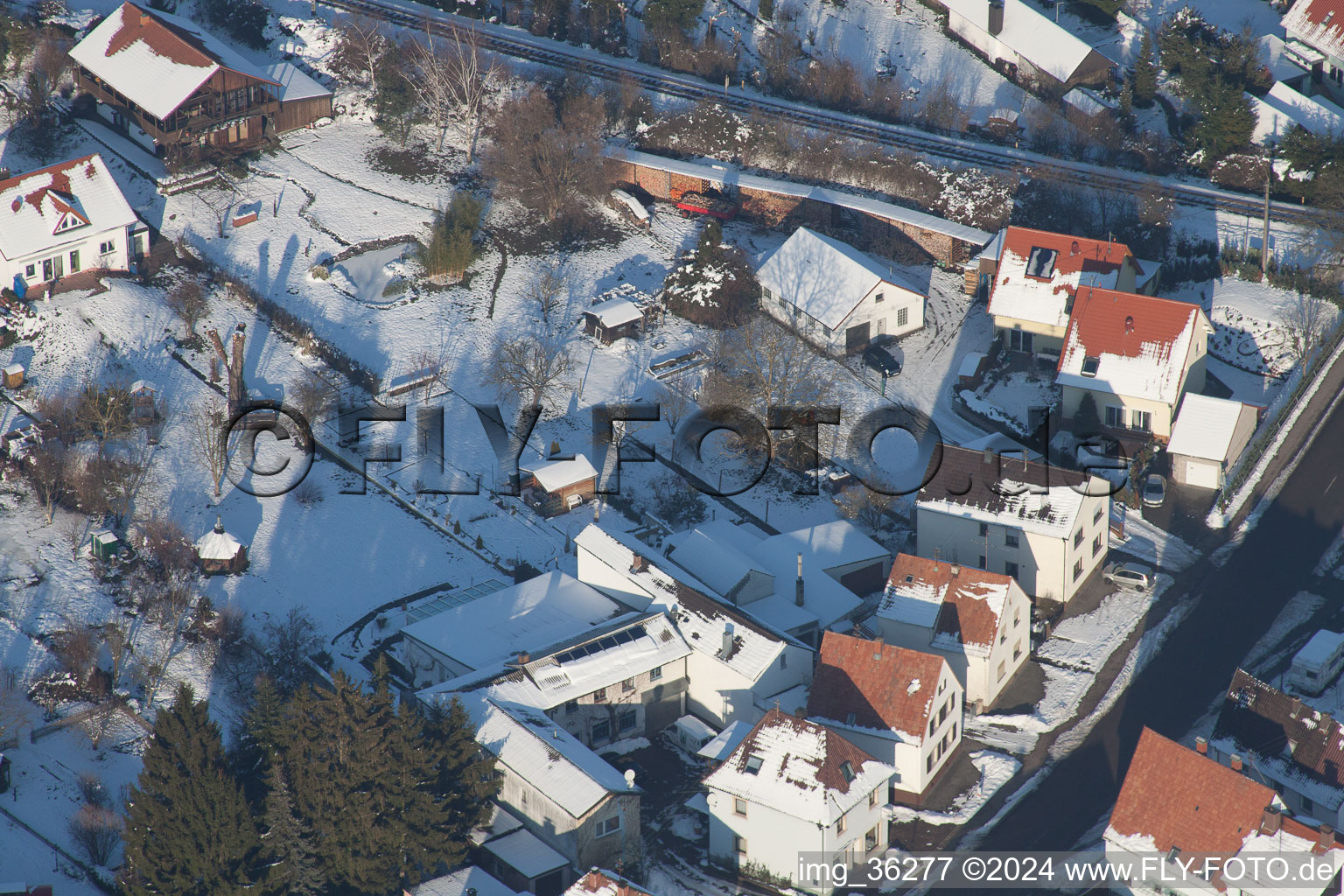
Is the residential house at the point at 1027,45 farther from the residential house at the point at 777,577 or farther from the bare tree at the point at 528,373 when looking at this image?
the residential house at the point at 777,577

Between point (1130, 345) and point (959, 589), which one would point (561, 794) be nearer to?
point (959, 589)

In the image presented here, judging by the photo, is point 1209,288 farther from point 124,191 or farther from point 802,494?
point 124,191

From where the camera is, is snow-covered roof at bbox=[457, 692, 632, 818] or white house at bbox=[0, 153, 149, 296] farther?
white house at bbox=[0, 153, 149, 296]

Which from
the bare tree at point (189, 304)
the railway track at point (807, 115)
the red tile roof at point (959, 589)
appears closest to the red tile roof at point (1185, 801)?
the red tile roof at point (959, 589)

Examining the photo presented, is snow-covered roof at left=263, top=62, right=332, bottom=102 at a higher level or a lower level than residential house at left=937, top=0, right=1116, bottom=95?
lower

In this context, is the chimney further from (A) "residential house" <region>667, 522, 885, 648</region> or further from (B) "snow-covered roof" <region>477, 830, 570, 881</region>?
(B) "snow-covered roof" <region>477, 830, 570, 881</region>

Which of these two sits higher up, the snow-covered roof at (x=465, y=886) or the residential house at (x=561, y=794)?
the residential house at (x=561, y=794)

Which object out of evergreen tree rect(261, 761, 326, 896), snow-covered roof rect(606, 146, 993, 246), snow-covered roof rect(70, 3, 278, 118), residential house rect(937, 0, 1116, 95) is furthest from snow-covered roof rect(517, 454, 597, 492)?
residential house rect(937, 0, 1116, 95)

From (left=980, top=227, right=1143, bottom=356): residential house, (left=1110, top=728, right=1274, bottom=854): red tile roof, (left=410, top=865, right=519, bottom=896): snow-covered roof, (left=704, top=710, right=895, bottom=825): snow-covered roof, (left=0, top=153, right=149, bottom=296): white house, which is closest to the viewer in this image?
(left=1110, top=728, right=1274, bottom=854): red tile roof
